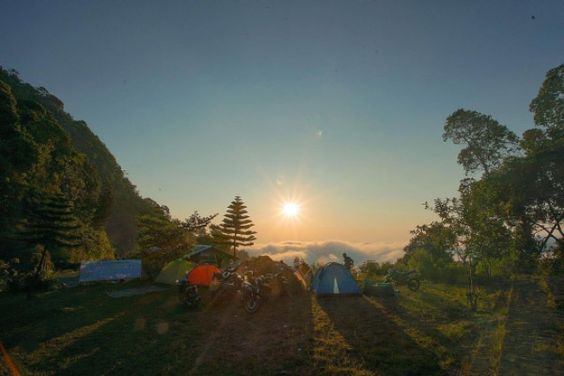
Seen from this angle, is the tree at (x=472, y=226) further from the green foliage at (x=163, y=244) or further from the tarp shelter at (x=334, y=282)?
the green foliage at (x=163, y=244)

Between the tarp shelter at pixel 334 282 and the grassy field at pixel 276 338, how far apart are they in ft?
6.95

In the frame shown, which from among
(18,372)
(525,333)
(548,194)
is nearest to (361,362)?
(525,333)

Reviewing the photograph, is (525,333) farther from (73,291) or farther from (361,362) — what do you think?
(73,291)

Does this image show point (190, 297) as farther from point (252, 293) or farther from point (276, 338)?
point (276, 338)

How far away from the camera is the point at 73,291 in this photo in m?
18.1

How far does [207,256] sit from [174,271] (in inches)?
446

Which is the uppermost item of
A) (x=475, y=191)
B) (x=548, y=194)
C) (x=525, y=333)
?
(x=548, y=194)

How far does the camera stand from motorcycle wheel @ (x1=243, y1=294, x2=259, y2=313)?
1250 cm

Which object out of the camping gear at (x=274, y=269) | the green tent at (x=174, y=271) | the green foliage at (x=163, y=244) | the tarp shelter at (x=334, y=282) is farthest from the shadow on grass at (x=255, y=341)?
the green foliage at (x=163, y=244)

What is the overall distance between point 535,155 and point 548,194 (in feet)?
8.96

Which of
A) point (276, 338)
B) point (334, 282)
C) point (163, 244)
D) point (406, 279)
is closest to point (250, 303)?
point (276, 338)

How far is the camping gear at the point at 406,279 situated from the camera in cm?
1977

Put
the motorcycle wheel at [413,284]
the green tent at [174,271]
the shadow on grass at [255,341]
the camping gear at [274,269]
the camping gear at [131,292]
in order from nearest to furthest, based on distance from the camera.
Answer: the shadow on grass at [255,341], the camping gear at [131,292], the camping gear at [274,269], the motorcycle wheel at [413,284], the green tent at [174,271]

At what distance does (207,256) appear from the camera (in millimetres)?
31969
